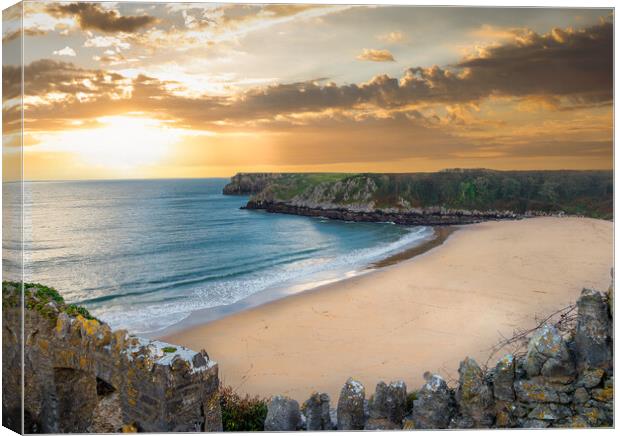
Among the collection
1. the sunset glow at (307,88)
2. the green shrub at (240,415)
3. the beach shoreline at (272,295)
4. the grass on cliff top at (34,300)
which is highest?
the sunset glow at (307,88)

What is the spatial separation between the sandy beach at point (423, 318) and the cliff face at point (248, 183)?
202 cm

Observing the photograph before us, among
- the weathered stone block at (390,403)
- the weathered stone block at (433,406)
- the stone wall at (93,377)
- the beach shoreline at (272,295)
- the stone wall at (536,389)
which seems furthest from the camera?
the beach shoreline at (272,295)

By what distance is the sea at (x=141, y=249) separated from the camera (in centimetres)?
626

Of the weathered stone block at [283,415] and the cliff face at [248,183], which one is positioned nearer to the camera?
the weathered stone block at [283,415]

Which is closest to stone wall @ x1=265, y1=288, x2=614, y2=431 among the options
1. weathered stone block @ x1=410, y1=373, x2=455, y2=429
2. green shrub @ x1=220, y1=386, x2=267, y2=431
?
weathered stone block @ x1=410, y1=373, x2=455, y2=429

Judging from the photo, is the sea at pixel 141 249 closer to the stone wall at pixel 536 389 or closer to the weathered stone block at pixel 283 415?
the weathered stone block at pixel 283 415

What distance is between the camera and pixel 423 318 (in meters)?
7.64

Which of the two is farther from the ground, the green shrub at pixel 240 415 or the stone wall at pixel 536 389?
the stone wall at pixel 536 389

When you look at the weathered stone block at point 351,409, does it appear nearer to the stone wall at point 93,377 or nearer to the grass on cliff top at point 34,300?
the stone wall at point 93,377

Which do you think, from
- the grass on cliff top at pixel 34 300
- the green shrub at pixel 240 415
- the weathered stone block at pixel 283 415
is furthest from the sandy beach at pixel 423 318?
the grass on cliff top at pixel 34 300

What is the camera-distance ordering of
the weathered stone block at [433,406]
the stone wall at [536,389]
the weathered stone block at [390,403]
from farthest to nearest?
the weathered stone block at [390,403] < the weathered stone block at [433,406] < the stone wall at [536,389]

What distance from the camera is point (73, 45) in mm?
6297

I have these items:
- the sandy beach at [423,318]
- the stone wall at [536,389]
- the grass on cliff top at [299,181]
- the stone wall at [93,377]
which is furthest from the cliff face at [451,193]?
the stone wall at [93,377]

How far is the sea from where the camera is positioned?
6258 mm
